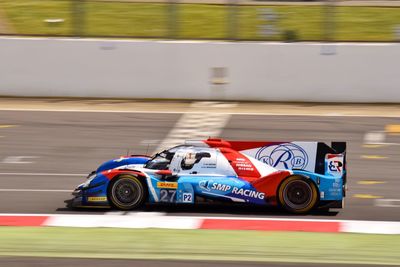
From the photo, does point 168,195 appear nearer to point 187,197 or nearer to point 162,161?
point 187,197

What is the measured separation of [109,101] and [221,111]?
9.92 feet

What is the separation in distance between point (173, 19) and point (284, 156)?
11249 millimetres

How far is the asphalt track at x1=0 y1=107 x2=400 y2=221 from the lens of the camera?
45.6 ft

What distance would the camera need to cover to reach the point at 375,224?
12617 mm

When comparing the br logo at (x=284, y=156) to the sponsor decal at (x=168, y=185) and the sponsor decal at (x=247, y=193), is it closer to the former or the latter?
the sponsor decal at (x=247, y=193)

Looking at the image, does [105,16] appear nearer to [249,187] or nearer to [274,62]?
[274,62]

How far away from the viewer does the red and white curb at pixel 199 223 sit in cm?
1227

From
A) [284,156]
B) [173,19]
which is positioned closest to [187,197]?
[284,156]

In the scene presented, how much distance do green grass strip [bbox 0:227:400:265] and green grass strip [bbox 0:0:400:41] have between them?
12342 millimetres

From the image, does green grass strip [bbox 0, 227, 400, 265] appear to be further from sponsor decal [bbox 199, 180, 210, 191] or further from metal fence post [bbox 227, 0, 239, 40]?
metal fence post [bbox 227, 0, 239, 40]

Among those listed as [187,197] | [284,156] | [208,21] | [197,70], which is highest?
[208,21]

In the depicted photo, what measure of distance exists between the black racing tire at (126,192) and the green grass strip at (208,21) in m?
10.9

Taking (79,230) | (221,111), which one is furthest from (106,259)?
(221,111)

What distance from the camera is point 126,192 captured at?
43.8 feet
